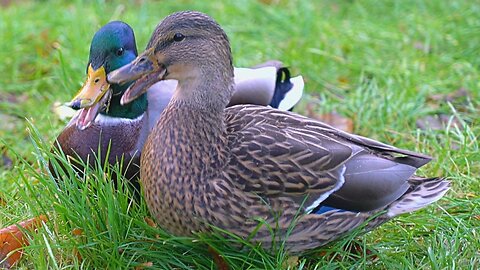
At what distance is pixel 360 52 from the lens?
5250mm

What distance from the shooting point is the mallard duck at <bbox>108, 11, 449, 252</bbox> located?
109 inches

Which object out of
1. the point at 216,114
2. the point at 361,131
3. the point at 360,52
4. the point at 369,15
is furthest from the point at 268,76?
the point at 369,15

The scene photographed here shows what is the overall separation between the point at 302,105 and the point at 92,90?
172 centimetres

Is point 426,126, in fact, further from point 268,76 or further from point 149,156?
point 149,156

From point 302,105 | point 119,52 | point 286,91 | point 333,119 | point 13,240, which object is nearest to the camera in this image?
point 13,240

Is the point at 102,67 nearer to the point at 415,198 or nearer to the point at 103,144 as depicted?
the point at 103,144

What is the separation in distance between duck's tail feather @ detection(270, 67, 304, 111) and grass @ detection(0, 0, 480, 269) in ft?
1.41

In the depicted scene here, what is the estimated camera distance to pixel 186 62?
2.84m

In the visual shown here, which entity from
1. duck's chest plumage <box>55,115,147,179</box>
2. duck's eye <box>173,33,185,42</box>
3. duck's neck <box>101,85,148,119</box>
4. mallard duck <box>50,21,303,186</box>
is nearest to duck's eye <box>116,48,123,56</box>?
mallard duck <box>50,21,303,186</box>

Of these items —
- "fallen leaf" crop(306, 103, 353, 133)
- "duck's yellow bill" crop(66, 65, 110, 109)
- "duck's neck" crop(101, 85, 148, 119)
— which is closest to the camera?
"duck's yellow bill" crop(66, 65, 110, 109)

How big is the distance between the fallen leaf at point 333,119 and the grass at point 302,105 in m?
0.04

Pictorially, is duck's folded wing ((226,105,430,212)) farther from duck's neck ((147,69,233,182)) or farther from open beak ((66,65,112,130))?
open beak ((66,65,112,130))

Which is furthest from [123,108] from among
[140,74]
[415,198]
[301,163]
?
[415,198]

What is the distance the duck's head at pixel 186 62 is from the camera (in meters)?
2.82
